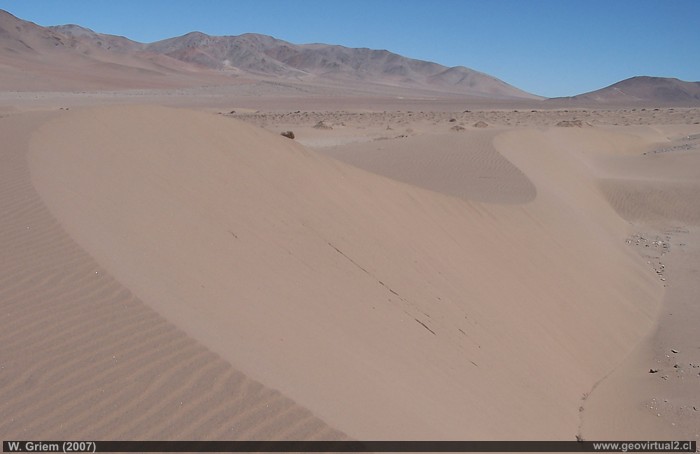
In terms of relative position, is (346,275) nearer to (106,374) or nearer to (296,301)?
(296,301)

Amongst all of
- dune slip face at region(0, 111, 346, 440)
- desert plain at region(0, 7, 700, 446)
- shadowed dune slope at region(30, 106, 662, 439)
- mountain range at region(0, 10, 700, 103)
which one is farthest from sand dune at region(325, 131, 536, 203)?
mountain range at region(0, 10, 700, 103)

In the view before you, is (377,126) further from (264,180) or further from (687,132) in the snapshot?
(264,180)

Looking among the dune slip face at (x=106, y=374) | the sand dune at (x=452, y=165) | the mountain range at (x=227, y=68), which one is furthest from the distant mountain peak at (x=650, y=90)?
the dune slip face at (x=106, y=374)

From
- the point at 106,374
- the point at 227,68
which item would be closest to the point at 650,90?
the point at 227,68

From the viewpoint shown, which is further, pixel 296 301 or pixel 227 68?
pixel 227 68

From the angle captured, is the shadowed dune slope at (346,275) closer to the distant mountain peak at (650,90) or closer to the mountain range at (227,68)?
the mountain range at (227,68)
